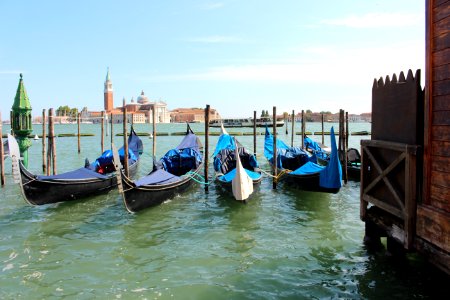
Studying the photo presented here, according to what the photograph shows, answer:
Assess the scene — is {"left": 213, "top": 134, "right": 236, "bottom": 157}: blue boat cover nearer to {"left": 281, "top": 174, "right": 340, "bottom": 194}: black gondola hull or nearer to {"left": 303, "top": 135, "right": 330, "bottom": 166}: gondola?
{"left": 303, "top": 135, "right": 330, "bottom": 166}: gondola

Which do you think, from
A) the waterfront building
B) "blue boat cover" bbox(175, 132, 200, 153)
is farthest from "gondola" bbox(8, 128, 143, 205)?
the waterfront building

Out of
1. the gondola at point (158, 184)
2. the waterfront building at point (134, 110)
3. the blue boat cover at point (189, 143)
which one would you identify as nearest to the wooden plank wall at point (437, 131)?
the gondola at point (158, 184)

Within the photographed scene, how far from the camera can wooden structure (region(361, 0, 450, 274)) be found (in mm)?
2766

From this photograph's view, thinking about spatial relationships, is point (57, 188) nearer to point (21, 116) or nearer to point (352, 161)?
point (21, 116)

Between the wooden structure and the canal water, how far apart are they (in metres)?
0.57

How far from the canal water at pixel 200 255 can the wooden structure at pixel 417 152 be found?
22.4 inches

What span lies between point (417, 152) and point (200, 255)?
2520mm

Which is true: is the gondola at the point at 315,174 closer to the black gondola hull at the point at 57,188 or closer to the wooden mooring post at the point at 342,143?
the wooden mooring post at the point at 342,143

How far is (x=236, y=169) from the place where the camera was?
634 cm

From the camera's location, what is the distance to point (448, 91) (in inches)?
106

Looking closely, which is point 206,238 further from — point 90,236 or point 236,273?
point 90,236

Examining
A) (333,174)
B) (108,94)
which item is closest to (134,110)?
(108,94)

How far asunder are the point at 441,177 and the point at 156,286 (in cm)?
259

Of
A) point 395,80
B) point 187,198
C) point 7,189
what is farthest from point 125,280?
point 7,189
